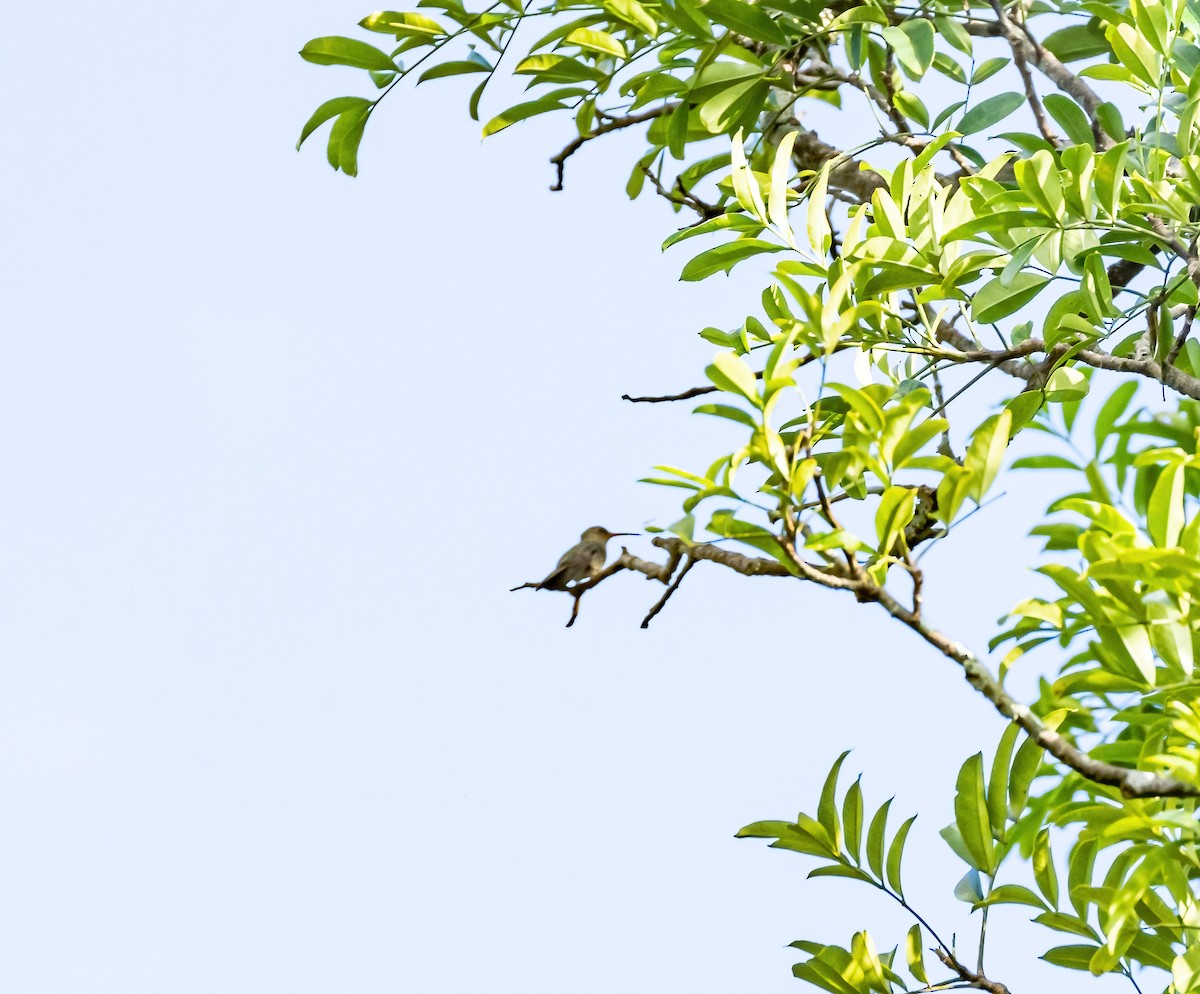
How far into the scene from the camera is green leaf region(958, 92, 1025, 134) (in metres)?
1.07

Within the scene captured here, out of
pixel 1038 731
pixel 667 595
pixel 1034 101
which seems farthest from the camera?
pixel 1034 101

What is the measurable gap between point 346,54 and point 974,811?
0.83 meters

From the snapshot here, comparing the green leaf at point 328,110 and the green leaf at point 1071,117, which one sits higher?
the green leaf at point 328,110

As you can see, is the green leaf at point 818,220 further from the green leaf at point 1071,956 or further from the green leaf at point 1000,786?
the green leaf at point 1071,956

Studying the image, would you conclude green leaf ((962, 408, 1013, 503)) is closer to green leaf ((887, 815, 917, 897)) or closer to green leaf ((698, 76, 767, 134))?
green leaf ((887, 815, 917, 897))

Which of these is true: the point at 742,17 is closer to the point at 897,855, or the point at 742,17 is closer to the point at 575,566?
the point at 575,566

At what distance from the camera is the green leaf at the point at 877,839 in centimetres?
84

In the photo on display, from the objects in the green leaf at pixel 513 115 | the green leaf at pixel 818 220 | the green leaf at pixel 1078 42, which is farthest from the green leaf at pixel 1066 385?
the green leaf at pixel 513 115

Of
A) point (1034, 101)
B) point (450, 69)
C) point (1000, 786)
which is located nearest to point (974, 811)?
point (1000, 786)

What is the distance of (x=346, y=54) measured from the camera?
114 cm

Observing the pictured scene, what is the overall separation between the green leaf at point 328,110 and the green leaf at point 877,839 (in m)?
0.76

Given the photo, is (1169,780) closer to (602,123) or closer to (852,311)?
(852,311)

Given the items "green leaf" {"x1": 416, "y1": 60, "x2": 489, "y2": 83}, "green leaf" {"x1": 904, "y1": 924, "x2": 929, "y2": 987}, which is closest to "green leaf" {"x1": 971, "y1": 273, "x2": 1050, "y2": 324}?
"green leaf" {"x1": 904, "y1": 924, "x2": 929, "y2": 987}

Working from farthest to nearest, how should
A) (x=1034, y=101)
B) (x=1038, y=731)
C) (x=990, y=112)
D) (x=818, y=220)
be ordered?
(x=990, y=112), (x=1034, y=101), (x=818, y=220), (x=1038, y=731)
